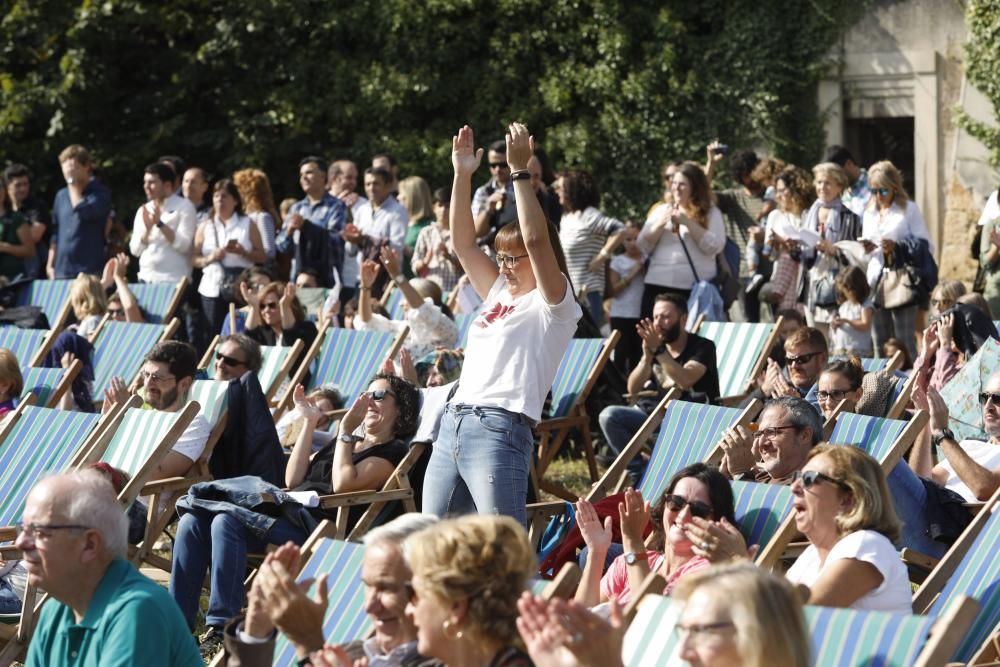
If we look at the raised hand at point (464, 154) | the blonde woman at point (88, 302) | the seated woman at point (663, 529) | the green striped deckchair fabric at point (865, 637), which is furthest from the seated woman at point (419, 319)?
the green striped deckchair fabric at point (865, 637)

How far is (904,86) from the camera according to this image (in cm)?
1389

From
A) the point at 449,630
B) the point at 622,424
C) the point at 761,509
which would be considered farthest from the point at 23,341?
the point at 449,630

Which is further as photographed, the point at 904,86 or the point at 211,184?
the point at 211,184

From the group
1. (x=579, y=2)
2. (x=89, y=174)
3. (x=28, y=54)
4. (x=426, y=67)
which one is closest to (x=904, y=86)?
(x=579, y=2)

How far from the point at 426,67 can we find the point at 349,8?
977 millimetres

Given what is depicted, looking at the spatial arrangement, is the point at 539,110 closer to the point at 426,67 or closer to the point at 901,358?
the point at 426,67

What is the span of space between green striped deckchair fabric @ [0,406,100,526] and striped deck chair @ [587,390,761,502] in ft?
6.79

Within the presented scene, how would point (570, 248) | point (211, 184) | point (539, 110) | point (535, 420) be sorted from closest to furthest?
point (535, 420) → point (570, 248) → point (539, 110) → point (211, 184)

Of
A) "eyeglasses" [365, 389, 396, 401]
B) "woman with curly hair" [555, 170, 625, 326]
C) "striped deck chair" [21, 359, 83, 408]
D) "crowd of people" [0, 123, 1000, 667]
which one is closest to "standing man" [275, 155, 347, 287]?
"crowd of people" [0, 123, 1000, 667]

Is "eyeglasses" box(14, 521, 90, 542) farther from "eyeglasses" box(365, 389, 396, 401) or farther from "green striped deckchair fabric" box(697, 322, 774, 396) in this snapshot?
"green striped deckchair fabric" box(697, 322, 774, 396)

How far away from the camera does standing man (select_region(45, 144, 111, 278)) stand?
35.8ft

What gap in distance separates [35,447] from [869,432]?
3.24 m

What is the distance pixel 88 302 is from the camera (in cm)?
946

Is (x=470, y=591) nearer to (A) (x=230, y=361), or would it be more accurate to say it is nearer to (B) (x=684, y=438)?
(B) (x=684, y=438)
